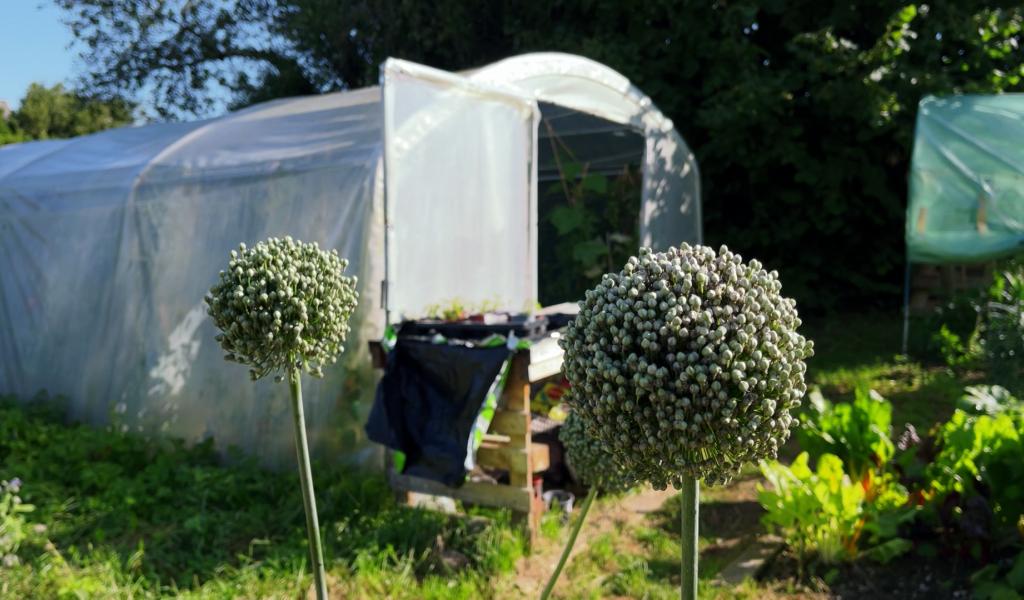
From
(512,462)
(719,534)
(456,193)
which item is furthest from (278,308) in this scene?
(456,193)

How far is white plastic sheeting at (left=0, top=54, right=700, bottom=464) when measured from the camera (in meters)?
5.33

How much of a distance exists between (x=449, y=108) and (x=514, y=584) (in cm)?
319

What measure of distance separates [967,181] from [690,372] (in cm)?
790

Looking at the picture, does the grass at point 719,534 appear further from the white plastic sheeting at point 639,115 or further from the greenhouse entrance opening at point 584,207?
the greenhouse entrance opening at point 584,207

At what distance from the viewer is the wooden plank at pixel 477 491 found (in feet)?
14.8

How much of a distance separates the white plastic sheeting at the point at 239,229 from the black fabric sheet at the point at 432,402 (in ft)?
1.92

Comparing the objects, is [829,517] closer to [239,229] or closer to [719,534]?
[719,534]

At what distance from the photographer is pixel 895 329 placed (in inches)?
409

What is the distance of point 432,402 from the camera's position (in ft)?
15.2

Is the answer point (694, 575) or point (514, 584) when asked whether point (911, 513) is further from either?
point (694, 575)

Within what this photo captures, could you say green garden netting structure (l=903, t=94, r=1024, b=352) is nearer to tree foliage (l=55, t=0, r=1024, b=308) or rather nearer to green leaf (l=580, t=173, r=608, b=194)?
tree foliage (l=55, t=0, r=1024, b=308)

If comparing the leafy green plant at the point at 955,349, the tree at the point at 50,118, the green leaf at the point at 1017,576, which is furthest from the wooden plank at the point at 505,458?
the tree at the point at 50,118

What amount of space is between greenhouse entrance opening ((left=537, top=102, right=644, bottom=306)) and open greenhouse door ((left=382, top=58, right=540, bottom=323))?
107 inches

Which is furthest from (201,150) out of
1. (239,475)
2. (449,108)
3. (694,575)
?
(694,575)
